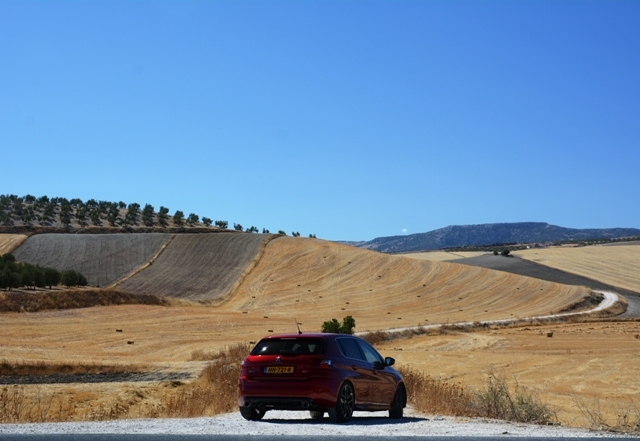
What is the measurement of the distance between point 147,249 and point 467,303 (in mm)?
36990

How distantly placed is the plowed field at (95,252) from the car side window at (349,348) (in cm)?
6230

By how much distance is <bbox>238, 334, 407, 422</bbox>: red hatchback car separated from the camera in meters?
15.4

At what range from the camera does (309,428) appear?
559 inches

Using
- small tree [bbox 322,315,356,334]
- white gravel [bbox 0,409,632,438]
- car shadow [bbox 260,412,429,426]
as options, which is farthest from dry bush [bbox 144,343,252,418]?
small tree [bbox 322,315,356,334]

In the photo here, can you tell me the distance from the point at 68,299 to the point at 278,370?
4958 centimetres

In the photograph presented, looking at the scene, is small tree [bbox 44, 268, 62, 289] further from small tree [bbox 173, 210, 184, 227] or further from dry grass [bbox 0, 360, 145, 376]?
small tree [bbox 173, 210, 184, 227]

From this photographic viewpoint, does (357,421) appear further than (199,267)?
No

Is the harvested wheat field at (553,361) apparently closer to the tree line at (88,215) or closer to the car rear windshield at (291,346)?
the car rear windshield at (291,346)

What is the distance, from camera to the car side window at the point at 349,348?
16422mm

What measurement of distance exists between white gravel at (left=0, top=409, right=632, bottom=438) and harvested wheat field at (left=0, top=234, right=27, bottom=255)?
75426mm

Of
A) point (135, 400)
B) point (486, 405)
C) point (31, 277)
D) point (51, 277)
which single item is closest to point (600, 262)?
point (51, 277)

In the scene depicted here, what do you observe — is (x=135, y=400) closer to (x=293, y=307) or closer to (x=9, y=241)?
(x=293, y=307)

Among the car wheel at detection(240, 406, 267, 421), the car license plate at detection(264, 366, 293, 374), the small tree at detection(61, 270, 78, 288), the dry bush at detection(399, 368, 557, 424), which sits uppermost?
the small tree at detection(61, 270, 78, 288)

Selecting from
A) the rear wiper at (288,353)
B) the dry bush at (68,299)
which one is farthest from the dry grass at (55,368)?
the dry bush at (68,299)
